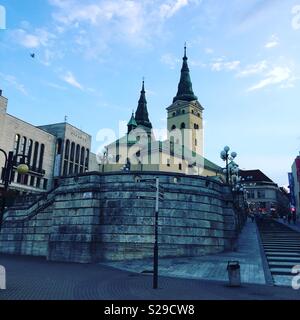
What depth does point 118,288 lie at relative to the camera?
39.2 feet

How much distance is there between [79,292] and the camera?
436 inches

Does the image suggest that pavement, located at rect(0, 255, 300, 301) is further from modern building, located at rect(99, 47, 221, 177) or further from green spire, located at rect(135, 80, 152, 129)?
green spire, located at rect(135, 80, 152, 129)

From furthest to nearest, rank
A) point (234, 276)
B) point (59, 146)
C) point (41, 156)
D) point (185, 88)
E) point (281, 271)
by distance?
1. point (185, 88)
2. point (59, 146)
3. point (41, 156)
4. point (281, 271)
5. point (234, 276)

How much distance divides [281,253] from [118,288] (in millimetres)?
13632

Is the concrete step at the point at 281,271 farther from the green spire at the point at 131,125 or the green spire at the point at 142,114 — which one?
the green spire at the point at 142,114

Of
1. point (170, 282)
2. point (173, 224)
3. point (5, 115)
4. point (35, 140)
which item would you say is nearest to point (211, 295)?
point (170, 282)

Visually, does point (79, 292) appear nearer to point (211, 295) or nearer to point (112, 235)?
point (211, 295)

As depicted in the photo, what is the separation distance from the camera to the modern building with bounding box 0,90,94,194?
58.4m

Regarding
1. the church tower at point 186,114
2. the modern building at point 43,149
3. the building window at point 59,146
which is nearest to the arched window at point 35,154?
the modern building at point 43,149

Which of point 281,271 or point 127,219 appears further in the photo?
point 127,219

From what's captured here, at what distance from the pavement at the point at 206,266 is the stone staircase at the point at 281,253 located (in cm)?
62

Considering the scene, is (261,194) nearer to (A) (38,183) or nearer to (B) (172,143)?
(B) (172,143)

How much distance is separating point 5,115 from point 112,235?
146 ft

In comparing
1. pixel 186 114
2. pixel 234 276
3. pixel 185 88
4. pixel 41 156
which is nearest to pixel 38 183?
pixel 41 156
